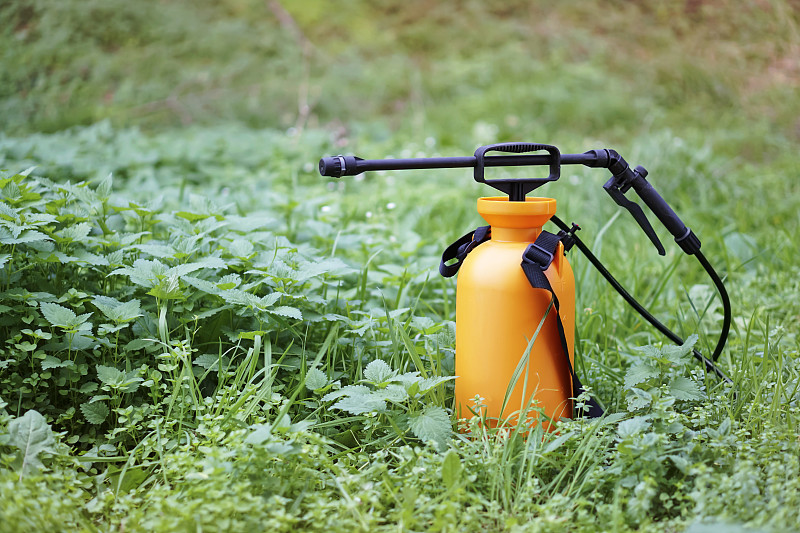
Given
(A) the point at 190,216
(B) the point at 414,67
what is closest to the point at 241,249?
(A) the point at 190,216

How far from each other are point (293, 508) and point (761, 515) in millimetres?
933

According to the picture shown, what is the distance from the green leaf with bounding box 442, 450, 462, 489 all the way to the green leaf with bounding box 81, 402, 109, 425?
91 centimetres

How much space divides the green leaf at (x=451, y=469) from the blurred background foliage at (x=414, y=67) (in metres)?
4.12

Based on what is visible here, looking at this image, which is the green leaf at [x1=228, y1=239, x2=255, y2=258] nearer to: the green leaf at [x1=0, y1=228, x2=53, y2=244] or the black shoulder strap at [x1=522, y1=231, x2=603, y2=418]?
the green leaf at [x1=0, y1=228, x2=53, y2=244]

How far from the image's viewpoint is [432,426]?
57.0 inches

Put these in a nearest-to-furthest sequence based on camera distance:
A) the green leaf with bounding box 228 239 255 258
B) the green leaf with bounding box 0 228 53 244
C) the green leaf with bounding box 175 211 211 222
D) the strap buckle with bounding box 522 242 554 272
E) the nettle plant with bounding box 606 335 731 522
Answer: the nettle plant with bounding box 606 335 731 522 < the strap buckle with bounding box 522 242 554 272 < the green leaf with bounding box 0 228 53 244 < the green leaf with bounding box 228 239 255 258 < the green leaf with bounding box 175 211 211 222

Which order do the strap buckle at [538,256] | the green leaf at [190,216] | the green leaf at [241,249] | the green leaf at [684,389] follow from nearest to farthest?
the strap buckle at [538,256]
the green leaf at [684,389]
the green leaf at [241,249]
the green leaf at [190,216]

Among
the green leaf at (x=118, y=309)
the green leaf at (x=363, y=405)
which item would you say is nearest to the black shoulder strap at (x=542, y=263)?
the green leaf at (x=363, y=405)

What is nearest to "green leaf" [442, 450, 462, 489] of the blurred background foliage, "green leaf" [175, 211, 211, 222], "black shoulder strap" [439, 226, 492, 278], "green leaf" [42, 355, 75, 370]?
"black shoulder strap" [439, 226, 492, 278]

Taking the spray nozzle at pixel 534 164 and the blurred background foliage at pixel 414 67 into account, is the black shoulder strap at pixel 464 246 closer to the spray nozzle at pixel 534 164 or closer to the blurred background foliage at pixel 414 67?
the spray nozzle at pixel 534 164

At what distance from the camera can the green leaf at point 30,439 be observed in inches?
52.7

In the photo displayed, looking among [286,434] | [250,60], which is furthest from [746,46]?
[286,434]

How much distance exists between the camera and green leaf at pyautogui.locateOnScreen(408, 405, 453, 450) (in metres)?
1.43

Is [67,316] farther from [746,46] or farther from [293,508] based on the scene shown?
[746,46]
